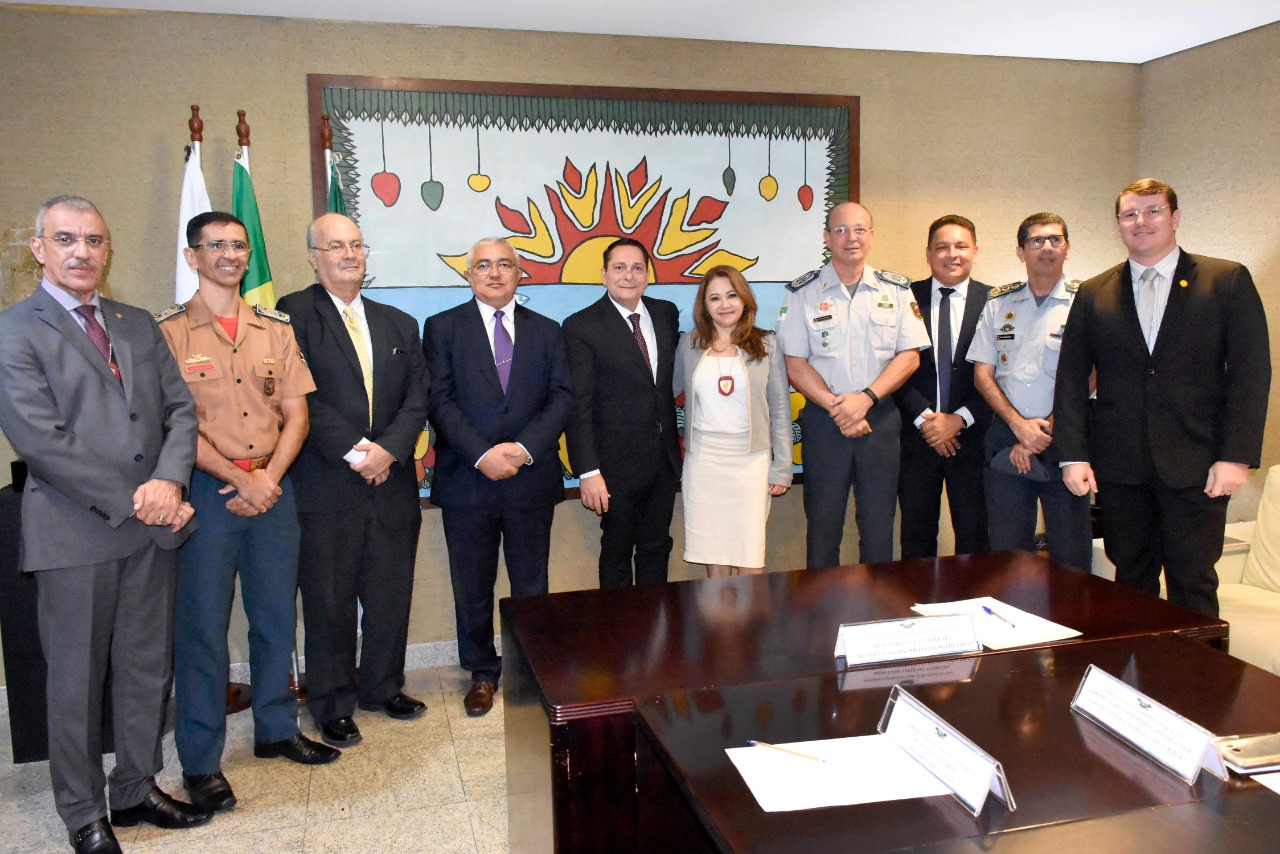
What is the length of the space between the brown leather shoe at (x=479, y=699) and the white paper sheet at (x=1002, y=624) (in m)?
1.92

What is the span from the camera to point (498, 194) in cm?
391

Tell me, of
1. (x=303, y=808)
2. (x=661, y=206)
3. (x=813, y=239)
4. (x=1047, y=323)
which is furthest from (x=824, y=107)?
(x=303, y=808)

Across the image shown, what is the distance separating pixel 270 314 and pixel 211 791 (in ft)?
4.89

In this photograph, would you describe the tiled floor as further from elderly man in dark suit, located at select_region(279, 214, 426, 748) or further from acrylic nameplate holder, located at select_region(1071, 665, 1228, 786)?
acrylic nameplate holder, located at select_region(1071, 665, 1228, 786)

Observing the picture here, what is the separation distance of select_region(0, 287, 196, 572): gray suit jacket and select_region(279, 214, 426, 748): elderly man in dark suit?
0.62 metres

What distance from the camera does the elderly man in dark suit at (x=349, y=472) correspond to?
3090 millimetres

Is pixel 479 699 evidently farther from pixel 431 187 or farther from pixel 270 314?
pixel 431 187

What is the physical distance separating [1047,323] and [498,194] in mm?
2312

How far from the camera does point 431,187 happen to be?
3826mm

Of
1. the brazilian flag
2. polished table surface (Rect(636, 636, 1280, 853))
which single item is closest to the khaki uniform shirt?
the brazilian flag

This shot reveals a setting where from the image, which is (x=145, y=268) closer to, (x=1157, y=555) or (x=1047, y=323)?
(x=1047, y=323)

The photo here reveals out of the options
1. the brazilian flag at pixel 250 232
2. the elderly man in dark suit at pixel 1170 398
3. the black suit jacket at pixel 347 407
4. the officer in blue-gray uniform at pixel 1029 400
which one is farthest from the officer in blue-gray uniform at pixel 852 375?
the brazilian flag at pixel 250 232

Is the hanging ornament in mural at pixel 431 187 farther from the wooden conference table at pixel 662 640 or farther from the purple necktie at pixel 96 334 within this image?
the wooden conference table at pixel 662 640

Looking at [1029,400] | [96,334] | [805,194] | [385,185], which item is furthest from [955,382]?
[96,334]
